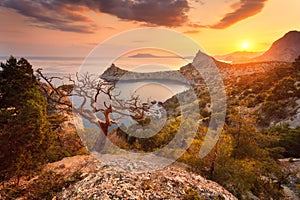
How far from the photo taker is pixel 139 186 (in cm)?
948

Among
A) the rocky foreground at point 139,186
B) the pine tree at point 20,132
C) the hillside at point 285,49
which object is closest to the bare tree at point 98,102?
the pine tree at point 20,132

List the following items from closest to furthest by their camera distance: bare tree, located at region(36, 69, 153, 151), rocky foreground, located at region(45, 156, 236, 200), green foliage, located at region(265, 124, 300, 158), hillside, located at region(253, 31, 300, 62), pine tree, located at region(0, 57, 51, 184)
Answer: rocky foreground, located at region(45, 156, 236, 200) < pine tree, located at region(0, 57, 51, 184) < bare tree, located at region(36, 69, 153, 151) < green foliage, located at region(265, 124, 300, 158) < hillside, located at region(253, 31, 300, 62)

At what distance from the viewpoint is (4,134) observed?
1006 cm

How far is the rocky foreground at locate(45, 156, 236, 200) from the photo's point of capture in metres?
9.01

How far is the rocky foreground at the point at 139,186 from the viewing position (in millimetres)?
9008

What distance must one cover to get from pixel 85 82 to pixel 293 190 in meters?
16.4

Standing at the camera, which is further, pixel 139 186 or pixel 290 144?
pixel 290 144

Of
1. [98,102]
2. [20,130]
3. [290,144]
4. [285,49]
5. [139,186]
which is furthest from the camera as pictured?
[285,49]

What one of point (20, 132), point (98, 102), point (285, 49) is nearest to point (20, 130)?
point (20, 132)

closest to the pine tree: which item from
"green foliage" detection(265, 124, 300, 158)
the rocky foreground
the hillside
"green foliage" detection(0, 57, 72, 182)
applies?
"green foliage" detection(0, 57, 72, 182)

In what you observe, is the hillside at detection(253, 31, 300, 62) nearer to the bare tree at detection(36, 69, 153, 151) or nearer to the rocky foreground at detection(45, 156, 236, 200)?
the bare tree at detection(36, 69, 153, 151)

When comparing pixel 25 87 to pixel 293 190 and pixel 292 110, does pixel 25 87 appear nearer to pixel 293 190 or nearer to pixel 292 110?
pixel 293 190

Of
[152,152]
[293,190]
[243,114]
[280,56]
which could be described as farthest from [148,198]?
[280,56]

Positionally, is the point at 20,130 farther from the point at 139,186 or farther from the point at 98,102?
the point at 98,102
